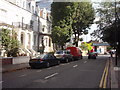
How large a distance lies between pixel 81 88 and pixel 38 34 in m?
31.0

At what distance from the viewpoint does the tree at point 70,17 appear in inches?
1481

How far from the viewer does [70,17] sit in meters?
40.0

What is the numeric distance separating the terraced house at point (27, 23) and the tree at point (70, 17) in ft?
10.4

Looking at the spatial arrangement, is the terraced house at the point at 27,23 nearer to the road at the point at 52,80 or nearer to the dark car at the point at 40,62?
the dark car at the point at 40,62

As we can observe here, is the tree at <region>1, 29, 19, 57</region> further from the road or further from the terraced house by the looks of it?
the road

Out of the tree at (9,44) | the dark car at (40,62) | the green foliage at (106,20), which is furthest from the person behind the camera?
the green foliage at (106,20)

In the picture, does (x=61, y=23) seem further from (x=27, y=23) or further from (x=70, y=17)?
(x=27, y=23)

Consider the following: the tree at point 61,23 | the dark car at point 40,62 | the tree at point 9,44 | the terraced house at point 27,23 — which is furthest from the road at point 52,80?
the tree at point 61,23

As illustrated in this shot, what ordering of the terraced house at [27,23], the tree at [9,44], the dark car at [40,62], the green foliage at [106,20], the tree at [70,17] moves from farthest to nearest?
the tree at [70,17] → the green foliage at [106,20] → the terraced house at [27,23] → the tree at [9,44] → the dark car at [40,62]

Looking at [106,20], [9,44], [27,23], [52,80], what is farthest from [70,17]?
[52,80]

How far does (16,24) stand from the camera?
30438mm

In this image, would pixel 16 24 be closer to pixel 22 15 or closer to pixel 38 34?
pixel 22 15

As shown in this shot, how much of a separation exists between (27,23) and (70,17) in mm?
10229

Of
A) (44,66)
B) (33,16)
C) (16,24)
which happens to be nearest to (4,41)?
(44,66)
